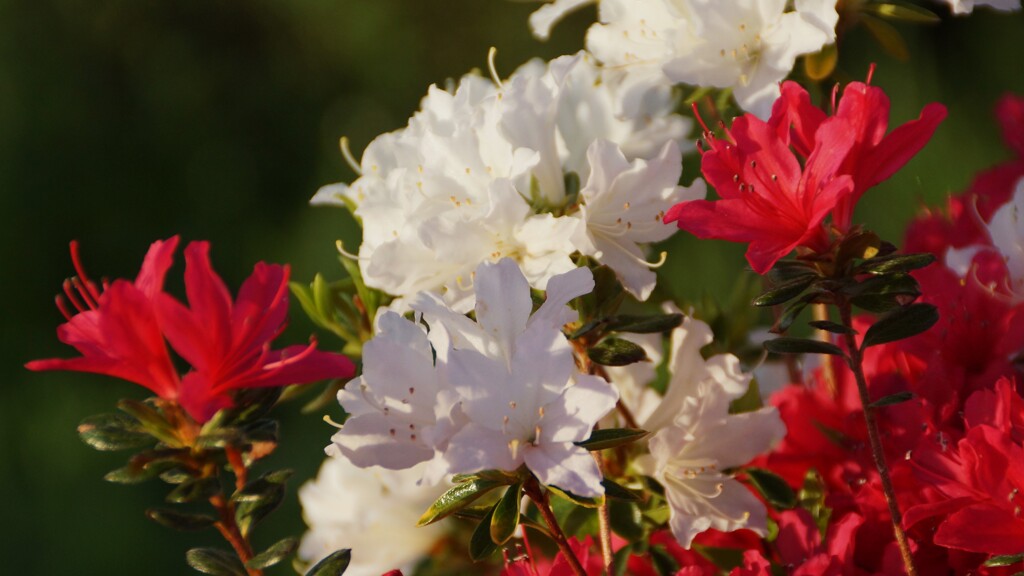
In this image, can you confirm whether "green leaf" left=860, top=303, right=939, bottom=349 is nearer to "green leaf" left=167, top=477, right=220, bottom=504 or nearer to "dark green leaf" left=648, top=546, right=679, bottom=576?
"dark green leaf" left=648, top=546, right=679, bottom=576

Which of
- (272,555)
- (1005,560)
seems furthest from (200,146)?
(1005,560)

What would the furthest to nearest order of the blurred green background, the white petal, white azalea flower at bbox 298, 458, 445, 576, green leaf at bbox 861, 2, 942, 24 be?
the blurred green background, white azalea flower at bbox 298, 458, 445, 576, green leaf at bbox 861, 2, 942, 24, the white petal

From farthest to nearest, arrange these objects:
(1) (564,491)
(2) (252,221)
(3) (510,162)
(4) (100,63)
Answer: (4) (100,63) < (2) (252,221) < (3) (510,162) < (1) (564,491)

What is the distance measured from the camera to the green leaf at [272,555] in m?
0.65

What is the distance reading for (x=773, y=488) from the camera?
77 cm

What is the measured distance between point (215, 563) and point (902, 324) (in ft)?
1.22

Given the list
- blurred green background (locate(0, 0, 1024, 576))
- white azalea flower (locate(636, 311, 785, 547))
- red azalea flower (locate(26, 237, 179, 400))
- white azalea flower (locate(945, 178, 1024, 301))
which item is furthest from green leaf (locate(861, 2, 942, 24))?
blurred green background (locate(0, 0, 1024, 576))

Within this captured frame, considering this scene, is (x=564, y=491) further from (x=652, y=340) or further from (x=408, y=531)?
(x=408, y=531)

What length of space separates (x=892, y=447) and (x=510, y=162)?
0.28 m

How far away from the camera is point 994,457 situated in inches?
25.7

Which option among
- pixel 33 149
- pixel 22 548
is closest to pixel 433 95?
pixel 22 548

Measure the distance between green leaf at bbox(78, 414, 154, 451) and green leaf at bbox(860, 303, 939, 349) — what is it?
1.23 ft

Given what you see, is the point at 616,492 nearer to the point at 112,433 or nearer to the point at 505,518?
the point at 505,518

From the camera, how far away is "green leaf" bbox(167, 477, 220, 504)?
2.13 feet
